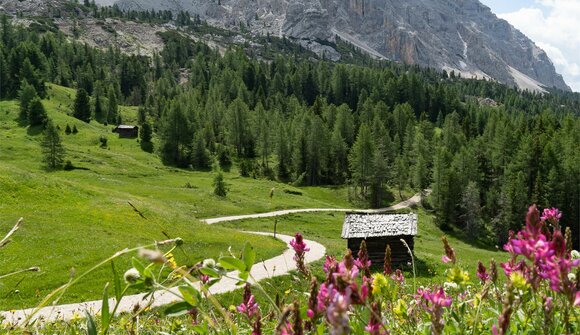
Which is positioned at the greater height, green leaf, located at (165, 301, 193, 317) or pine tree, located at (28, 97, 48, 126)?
green leaf, located at (165, 301, 193, 317)

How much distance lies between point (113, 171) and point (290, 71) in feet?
359

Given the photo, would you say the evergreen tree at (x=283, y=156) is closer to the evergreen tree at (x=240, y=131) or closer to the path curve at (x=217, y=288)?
the evergreen tree at (x=240, y=131)

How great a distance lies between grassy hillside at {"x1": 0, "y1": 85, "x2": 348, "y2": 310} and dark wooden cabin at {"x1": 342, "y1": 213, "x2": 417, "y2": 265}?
5.78 metres

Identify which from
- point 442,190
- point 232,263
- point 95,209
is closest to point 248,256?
point 232,263

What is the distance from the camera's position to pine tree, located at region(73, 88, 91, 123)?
10888 cm

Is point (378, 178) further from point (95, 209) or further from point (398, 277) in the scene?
point (398, 277)

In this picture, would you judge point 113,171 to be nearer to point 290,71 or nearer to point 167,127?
point 167,127

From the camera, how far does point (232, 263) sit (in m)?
1.57

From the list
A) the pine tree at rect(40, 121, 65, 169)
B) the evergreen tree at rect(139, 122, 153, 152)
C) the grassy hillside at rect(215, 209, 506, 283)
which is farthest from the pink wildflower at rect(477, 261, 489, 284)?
the evergreen tree at rect(139, 122, 153, 152)

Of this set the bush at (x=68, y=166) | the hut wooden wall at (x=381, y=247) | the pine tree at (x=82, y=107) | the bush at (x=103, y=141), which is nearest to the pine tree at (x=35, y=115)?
the bush at (x=103, y=141)

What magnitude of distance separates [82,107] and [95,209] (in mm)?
79722

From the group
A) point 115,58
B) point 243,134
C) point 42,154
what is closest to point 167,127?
point 243,134

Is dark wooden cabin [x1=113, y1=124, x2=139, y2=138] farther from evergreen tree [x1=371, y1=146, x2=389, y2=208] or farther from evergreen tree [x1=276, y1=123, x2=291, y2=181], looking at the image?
evergreen tree [x1=371, y1=146, x2=389, y2=208]

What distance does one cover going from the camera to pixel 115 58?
178375mm
